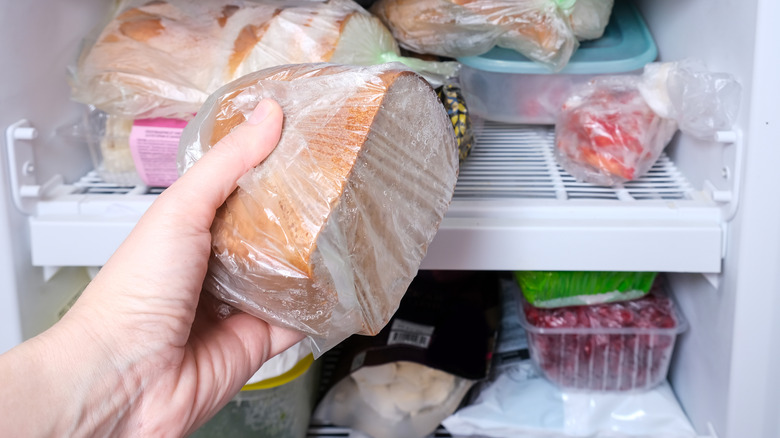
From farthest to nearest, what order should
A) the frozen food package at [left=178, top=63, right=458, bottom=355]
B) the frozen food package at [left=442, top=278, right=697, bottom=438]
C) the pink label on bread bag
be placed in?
1. the frozen food package at [left=442, top=278, right=697, bottom=438]
2. the pink label on bread bag
3. the frozen food package at [left=178, top=63, right=458, bottom=355]

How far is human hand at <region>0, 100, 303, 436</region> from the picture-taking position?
1.53ft

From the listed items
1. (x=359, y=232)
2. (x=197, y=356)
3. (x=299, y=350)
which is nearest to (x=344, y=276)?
(x=359, y=232)

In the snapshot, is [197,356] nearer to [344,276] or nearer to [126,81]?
[344,276]

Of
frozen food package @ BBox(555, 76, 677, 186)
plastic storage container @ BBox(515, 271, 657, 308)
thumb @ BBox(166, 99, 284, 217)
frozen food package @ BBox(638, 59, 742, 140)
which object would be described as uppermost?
thumb @ BBox(166, 99, 284, 217)

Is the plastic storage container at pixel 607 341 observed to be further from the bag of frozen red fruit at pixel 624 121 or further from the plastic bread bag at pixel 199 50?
the plastic bread bag at pixel 199 50

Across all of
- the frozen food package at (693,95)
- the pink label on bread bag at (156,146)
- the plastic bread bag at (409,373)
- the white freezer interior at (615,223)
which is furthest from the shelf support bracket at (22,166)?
the frozen food package at (693,95)

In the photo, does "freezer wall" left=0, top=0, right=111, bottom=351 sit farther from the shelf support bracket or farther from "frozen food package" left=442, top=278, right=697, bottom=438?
"frozen food package" left=442, top=278, right=697, bottom=438

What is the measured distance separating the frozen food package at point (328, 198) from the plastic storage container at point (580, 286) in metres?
0.35

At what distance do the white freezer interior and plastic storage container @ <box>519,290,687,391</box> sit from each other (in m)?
0.08

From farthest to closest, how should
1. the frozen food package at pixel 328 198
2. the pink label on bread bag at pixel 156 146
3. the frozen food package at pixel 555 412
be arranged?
the frozen food package at pixel 555 412 → the pink label on bread bag at pixel 156 146 → the frozen food package at pixel 328 198

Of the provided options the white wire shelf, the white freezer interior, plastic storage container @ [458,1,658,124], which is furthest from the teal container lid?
the white wire shelf

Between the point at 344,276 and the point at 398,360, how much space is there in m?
0.48

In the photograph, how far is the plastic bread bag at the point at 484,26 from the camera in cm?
83

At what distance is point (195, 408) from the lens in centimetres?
55
